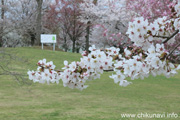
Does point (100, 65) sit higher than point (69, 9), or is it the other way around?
point (69, 9)

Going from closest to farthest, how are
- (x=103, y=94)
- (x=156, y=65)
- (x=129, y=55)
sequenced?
(x=156, y=65), (x=129, y=55), (x=103, y=94)

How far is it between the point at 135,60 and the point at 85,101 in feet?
15.2

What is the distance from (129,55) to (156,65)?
0.46m

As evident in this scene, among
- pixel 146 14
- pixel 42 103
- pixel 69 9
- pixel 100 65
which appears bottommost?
pixel 42 103

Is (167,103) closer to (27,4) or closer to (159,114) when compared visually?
(159,114)

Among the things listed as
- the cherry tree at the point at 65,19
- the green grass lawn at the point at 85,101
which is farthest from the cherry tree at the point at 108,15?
the green grass lawn at the point at 85,101

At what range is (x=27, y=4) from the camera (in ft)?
91.8

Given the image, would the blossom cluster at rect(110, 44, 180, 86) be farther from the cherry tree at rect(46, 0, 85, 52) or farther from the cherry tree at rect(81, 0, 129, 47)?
the cherry tree at rect(46, 0, 85, 52)

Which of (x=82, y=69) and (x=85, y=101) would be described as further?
(x=85, y=101)

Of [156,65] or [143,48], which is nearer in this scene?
[156,65]

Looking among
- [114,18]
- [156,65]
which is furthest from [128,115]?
[114,18]

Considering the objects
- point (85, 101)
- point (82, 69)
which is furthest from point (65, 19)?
point (82, 69)

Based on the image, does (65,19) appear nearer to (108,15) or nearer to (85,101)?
(108,15)

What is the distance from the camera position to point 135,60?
2223 millimetres
